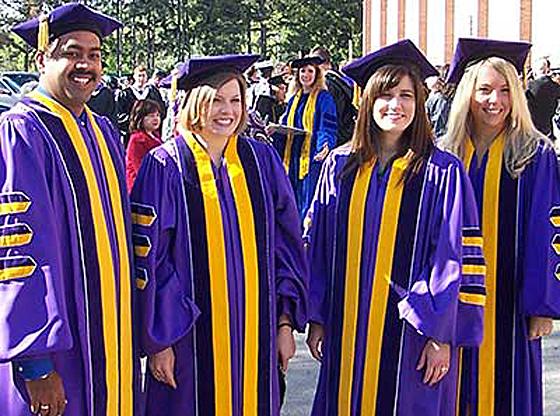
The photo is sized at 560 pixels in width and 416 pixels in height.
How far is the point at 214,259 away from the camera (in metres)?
3.92

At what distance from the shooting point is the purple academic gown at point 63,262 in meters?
3.32

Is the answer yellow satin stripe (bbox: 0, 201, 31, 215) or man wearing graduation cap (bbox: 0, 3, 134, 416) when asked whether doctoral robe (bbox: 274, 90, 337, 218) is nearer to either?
man wearing graduation cap (bbox: 0, 3, 134, 416)

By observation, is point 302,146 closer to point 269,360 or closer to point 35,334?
point 269,360

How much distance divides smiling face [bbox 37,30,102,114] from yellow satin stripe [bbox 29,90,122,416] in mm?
47

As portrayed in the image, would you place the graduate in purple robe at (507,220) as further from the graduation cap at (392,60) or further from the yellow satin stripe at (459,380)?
the graduation cap at (392,60)

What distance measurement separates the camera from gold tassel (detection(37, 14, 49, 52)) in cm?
368

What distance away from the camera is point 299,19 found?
49.4m

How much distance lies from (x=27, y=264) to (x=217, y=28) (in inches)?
1971

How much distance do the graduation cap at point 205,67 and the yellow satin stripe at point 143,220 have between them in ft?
1.86

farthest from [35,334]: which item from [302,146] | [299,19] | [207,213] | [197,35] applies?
[197,35]

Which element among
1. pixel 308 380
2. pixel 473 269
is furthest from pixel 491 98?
pixel 308 380

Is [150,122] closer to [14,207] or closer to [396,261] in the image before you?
[396,261]

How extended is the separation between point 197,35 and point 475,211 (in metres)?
50.4

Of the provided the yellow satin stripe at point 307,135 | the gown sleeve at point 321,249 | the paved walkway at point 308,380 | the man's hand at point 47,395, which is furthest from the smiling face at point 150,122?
the man's hand at point 47,395
